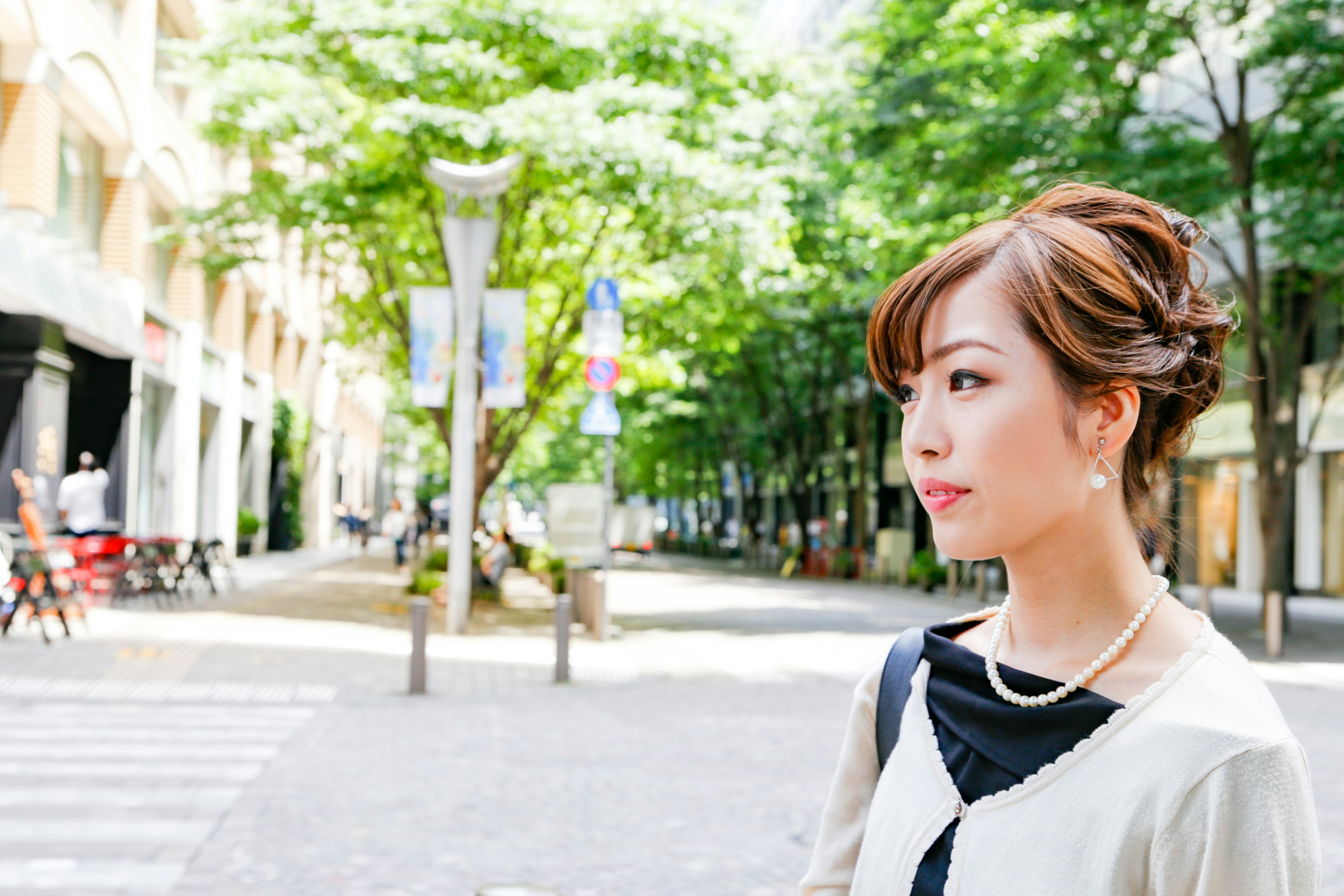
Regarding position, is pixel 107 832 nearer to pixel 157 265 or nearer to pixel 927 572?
pixel 157 265

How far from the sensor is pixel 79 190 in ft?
72.8

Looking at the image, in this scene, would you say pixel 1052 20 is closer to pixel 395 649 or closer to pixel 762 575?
pixel 395 649

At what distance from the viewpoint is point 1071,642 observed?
1420 millimetres

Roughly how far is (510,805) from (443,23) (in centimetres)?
1157

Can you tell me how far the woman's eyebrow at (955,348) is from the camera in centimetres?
137

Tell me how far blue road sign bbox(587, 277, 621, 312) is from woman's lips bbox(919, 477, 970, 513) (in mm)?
13707

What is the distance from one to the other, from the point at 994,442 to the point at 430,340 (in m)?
16.0

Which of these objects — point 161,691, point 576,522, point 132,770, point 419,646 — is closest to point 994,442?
point 132,770

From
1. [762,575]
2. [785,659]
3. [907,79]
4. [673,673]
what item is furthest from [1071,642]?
[762,575]

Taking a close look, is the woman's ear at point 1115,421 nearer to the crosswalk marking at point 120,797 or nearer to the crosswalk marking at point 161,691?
the crosswalk marking at point 120,797

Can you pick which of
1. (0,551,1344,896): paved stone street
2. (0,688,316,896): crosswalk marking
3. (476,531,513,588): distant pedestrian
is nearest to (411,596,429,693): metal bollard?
(0,551,1344,896): paved stone street

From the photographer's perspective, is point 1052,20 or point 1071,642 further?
point 1052,20

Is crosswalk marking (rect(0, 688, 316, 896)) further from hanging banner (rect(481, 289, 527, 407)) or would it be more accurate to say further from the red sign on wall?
the red sign on wall

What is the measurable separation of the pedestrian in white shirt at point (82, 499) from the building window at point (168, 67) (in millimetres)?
9572
